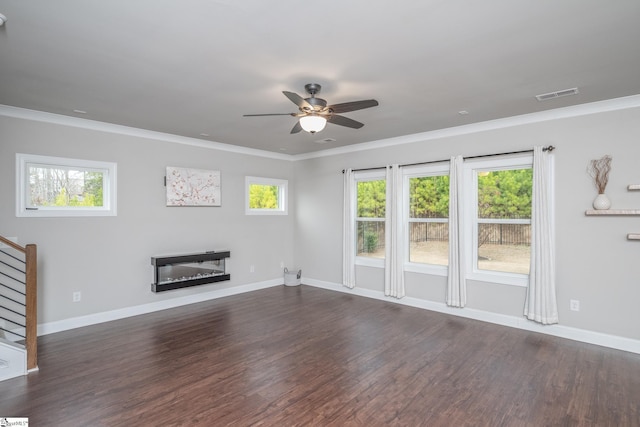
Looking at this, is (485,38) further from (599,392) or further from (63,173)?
(63,173)

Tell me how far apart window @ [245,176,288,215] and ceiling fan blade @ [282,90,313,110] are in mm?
3586

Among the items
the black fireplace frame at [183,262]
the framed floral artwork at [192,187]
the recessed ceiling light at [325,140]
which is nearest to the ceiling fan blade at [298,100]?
the recessed ceiling light at [325,140]

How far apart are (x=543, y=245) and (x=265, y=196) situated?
15.7 feet

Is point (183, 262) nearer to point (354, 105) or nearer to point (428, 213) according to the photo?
point (354, 105)

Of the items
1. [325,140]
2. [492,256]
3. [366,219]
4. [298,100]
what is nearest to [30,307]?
[298,100]

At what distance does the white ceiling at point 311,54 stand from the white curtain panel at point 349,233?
85.7 inches

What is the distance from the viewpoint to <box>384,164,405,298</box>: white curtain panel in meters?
5.55

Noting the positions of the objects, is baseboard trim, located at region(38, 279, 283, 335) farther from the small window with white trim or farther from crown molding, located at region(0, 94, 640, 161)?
crown molding, located at region(0, 94, 640, 161)

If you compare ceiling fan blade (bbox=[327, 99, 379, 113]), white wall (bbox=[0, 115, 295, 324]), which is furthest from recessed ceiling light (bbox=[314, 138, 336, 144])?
ceiling fan blade (bbox=[327, 99, 379, 113])

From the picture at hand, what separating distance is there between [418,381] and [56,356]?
3.68m

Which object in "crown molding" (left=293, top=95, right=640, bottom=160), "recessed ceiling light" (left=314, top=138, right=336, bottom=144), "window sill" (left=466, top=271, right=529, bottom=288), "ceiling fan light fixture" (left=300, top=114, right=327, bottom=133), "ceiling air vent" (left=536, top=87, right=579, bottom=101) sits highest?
"recessed ceiling light" (left=314, top=138, right=336, bottom=144)

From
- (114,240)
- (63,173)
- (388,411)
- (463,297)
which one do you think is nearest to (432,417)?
(388,411)

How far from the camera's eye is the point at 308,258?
705 cm

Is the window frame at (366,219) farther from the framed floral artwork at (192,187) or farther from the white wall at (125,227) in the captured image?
the framed floral artwork at (192,187)
